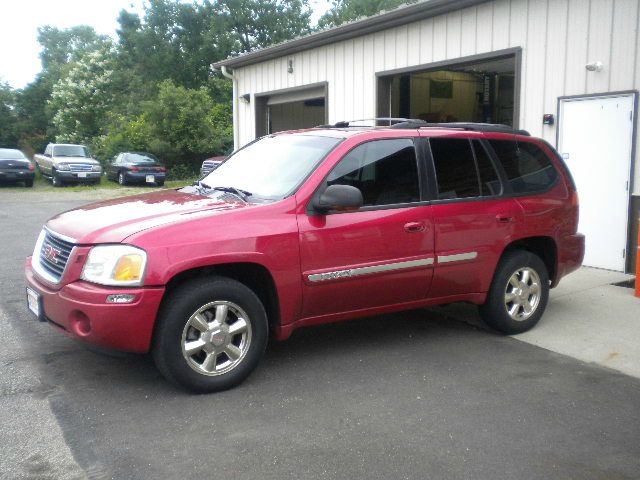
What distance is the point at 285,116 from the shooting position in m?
16.6

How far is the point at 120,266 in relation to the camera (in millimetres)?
3982

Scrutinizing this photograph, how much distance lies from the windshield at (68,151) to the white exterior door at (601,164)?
2230cm

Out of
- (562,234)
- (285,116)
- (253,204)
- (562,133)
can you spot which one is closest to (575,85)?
(562,133)

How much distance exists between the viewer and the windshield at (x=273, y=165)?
189 inches

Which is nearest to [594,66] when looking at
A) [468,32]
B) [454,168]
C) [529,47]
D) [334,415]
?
[529,47]

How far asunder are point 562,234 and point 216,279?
10.9 feet

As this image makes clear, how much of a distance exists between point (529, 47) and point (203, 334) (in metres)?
6.81

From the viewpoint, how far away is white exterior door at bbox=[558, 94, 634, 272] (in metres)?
7.98

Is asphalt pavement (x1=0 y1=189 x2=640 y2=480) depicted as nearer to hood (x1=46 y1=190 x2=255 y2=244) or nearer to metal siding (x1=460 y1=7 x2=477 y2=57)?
hood (x1=46 y1=190 x2=255 y2=244)

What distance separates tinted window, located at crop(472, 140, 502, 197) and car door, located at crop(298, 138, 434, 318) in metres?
0.67

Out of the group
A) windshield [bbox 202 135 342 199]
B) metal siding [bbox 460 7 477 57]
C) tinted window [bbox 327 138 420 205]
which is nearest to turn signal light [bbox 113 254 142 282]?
windshield [bbox 202 135 342 199]

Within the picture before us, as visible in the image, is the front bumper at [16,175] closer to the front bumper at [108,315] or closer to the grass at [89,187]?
the grass at [89,187]

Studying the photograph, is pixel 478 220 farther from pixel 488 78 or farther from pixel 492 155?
pixel 488 78

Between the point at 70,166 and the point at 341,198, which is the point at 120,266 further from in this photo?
the point at 70,166
